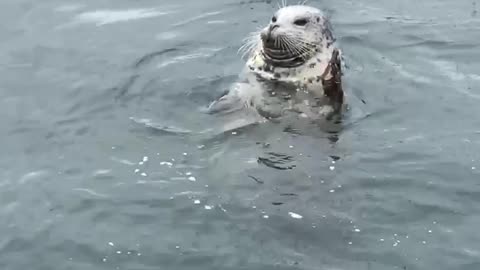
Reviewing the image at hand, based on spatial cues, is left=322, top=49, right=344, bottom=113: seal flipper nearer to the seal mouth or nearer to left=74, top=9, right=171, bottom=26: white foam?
the seal mouth

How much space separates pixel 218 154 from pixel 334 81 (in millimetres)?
2072

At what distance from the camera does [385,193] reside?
823 cm

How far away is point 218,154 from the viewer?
888 cm

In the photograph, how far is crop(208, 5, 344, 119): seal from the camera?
983 cm

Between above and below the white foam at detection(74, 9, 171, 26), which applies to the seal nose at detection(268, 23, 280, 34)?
above

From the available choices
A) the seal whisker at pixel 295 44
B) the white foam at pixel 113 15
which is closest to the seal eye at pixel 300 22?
the seal whisker at pixel 295 44

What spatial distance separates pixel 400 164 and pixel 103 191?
291 centimetres

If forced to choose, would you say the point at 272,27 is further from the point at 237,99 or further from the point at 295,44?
the point at 237,99

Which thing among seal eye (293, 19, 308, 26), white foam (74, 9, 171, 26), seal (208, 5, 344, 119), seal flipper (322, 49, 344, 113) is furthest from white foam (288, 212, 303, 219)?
white foam (74, 9, 171, 26)

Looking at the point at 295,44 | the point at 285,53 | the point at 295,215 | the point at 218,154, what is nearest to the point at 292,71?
the point at 285,53

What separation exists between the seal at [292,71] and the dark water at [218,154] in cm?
34

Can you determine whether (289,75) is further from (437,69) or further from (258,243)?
(258,243)

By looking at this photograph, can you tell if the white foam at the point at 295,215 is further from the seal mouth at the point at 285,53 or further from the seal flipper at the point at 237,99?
the seal mouth at the point at 285,53

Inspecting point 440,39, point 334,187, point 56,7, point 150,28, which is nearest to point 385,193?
point 334,187
